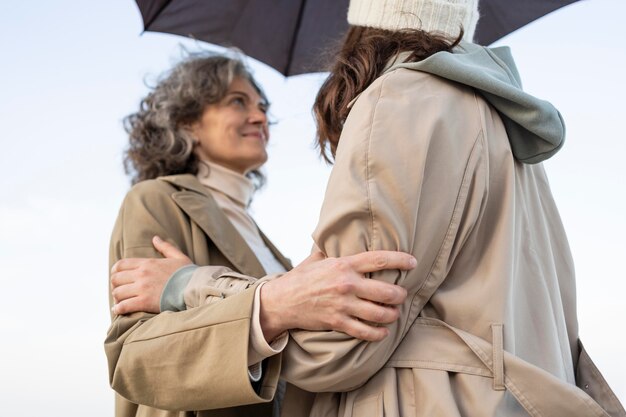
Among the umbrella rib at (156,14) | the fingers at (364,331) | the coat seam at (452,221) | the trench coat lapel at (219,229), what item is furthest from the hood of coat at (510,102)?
the umbrella rib at (156,14)

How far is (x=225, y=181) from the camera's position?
3.45m

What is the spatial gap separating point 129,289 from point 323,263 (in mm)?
847

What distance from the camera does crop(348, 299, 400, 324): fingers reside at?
1778 mm

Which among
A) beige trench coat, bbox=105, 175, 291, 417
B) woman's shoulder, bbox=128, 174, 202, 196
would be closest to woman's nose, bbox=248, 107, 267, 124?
woman's shoulder, bbox=128, 174, 202, 196

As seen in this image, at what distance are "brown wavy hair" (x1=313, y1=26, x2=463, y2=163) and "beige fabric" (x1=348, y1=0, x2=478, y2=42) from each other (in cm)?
2

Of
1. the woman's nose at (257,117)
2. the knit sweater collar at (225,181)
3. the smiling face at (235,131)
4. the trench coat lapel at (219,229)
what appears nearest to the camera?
the trench coat lapel at (219,229)

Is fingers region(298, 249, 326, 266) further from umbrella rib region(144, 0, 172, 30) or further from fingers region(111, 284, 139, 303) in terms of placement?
umbrella rib region(144, 0, 172, 30)

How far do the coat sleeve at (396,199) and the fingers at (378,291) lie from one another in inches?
0.8

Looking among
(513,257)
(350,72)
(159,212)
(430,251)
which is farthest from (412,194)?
(159,212)

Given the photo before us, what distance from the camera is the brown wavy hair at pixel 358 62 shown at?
2.03 m

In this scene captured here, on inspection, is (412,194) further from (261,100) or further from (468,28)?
(261,100)

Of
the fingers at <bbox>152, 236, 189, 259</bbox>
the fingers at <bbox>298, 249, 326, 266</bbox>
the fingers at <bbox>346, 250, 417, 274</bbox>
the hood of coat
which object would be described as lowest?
the fingers at <bbox>152, 236, 189, 259</bbox>

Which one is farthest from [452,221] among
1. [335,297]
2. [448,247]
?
[335,297]

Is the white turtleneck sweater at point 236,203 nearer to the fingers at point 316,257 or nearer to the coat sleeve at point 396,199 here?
the fingers at point 316,257
